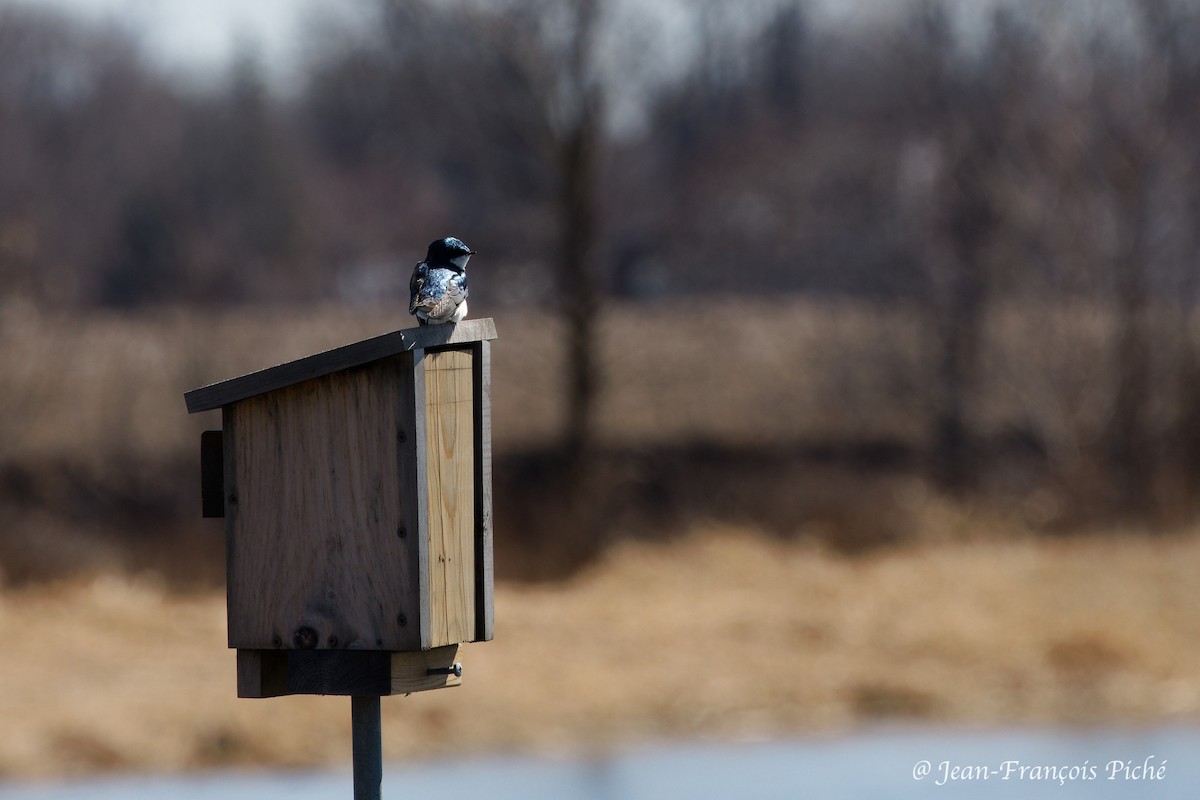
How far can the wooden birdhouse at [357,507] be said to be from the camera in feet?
12.9

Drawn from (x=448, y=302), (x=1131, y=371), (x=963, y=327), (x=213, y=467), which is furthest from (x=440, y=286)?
(x=963, y=327)

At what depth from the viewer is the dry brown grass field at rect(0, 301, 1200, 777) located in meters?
10.1

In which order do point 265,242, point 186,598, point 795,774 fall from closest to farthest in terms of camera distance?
point 795,774 → point 186,598 → point 265,242

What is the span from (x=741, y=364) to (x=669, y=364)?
137cm

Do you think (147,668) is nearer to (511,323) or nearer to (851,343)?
(511,323)

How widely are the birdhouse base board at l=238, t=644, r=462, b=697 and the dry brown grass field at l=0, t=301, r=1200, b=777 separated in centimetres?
519

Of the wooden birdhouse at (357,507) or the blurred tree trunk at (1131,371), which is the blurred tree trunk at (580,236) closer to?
the blurred tree trunk at (1131,371)

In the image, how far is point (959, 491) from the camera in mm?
18234

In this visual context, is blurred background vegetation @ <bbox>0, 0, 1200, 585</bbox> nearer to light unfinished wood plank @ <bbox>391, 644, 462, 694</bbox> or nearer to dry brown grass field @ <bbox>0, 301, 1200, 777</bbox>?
dry brown grass field @ <bbox>0, 301, 1200, 777</bbox>

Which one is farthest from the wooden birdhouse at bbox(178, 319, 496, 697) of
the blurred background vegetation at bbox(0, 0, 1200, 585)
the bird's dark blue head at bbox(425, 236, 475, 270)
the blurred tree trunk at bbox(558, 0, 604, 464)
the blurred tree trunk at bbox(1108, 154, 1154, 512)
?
the blurred tree trunk at bbox(1108, 154, 1154, 512)

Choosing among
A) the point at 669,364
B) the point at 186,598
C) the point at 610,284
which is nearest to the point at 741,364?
the point at 669,364

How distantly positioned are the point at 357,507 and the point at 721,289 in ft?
54.3

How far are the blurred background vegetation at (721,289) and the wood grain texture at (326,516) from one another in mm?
11124

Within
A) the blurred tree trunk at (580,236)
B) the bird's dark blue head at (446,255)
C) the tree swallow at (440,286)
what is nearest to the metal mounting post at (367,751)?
the tree swallow at (440,286)
